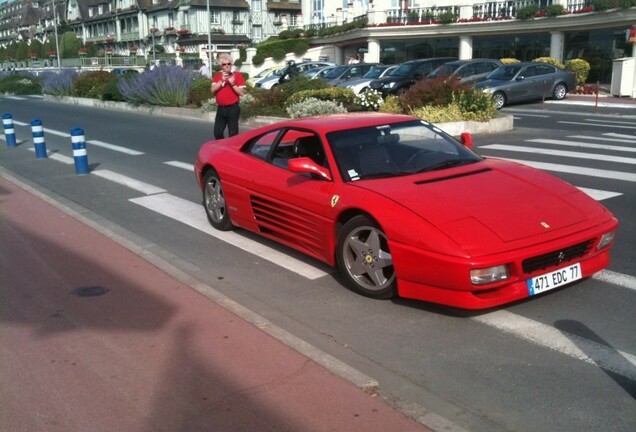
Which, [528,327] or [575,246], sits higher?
[575,246]

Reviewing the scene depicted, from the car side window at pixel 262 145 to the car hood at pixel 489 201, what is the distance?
164 centimetres

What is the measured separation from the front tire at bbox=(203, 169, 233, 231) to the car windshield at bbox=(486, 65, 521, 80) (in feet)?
61.9

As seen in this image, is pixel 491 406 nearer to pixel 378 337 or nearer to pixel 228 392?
pixel 378 337

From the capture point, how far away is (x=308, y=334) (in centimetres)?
521

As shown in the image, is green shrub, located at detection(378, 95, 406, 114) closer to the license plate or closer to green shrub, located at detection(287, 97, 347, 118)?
green shrub, located at detection(287, 97, 347, 118)

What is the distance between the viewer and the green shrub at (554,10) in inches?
1329

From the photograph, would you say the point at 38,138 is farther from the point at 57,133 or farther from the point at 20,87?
the point at 20,87

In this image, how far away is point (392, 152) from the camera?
6.50 m

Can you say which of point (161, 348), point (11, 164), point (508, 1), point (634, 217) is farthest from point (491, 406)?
point (508, 1)

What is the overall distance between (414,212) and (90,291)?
9.67ft

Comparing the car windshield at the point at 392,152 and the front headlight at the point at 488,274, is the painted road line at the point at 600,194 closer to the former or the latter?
the car windshield at the point at 392,152

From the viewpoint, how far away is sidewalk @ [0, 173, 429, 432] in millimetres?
3949

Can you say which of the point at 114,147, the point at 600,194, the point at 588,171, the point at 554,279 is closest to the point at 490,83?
the point at 114,147

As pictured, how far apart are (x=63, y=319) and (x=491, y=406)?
3.35m
